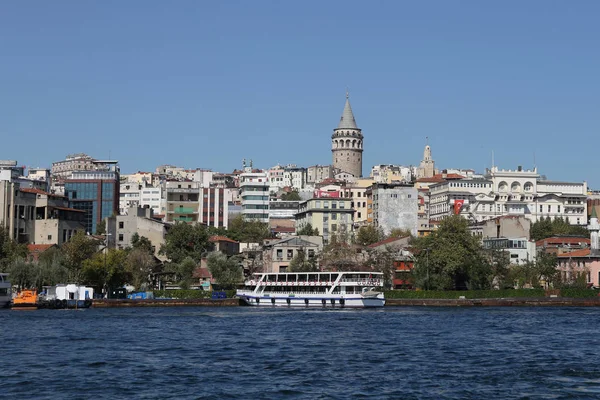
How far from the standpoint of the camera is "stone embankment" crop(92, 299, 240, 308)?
94312 millimetres

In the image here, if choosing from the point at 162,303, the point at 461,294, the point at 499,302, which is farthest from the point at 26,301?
the point at 499,302

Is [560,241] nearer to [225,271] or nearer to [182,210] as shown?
[225,271]

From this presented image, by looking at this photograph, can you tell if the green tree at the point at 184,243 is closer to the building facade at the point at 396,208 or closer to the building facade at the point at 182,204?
the building facade at the point at 182,204

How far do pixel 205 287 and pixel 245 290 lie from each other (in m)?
9.97

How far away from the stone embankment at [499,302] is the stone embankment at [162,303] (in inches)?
618

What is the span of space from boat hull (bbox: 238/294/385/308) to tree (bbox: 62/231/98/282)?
16.6 meters

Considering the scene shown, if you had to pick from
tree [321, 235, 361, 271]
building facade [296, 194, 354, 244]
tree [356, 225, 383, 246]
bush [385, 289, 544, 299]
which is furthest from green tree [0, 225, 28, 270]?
building facade [296, 194, 354, 244]

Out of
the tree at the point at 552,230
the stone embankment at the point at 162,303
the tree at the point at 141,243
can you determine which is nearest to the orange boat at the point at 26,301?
the stone embankment at the point at 162,303

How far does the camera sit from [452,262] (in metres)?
99.1

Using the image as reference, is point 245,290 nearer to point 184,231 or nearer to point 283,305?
point 283,305

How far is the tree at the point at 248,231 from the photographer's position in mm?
140625

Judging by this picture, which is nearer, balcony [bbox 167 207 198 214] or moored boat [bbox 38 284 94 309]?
moored boat [bbox 38 284 94 309]

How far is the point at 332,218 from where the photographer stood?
14712cm

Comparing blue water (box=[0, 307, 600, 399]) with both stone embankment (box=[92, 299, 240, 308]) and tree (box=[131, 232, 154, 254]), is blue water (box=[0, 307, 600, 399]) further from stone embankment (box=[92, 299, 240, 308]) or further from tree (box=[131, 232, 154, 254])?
tree (box=[131, 232, 154, 254])
